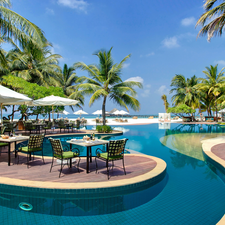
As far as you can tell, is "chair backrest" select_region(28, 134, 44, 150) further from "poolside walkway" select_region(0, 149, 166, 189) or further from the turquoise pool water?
the turquoise pool water

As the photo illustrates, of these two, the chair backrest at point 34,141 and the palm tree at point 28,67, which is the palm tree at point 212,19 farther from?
the palm tree at point 28,67

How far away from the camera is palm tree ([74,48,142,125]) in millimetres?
14109

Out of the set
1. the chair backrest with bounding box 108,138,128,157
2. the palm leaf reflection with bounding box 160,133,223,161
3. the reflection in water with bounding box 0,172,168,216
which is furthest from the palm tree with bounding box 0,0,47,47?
the palm leaf reflection with bounding box 160,133,223,161

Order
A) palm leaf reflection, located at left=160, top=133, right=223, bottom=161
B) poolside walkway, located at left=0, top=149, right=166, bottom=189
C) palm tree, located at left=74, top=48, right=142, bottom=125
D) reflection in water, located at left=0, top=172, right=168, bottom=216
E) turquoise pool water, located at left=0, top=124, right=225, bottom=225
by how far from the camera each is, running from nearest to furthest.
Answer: turquoise pool water, located at left=0, top=124, right=225, bottom=225, reflection in water, located at left=0, top=172, right=168, bottom=216, poolside walkway, located at left=0, top=149, right=166, bottom=189, palm leaf reflection, located at left=160, top=133, right=223, bottom=161, palm tree, located at left=74, top=48, right=142, bottom=125

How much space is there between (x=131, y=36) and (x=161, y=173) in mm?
29050

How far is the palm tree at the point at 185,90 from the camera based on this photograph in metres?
29.5

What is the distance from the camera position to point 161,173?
4.38m

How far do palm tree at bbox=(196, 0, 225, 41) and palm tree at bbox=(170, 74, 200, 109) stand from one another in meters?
20.4

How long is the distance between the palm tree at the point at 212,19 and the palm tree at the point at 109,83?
5.69m

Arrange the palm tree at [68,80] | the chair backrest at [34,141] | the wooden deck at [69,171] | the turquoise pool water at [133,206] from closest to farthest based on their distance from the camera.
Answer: the turquoise pool water at [133,206] < the wooden deck at [69,171] < the chair backrest at [34,141] < the palm tree at [68,80]

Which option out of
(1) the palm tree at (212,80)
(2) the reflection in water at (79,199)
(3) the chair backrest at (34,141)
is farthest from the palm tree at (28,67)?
(1) the palm tree at (212,80)

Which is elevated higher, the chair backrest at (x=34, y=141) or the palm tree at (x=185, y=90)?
the palm tree at (x=185, y=90)

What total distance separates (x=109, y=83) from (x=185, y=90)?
68.5 ft

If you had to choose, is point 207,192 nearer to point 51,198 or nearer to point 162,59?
point 51,198
